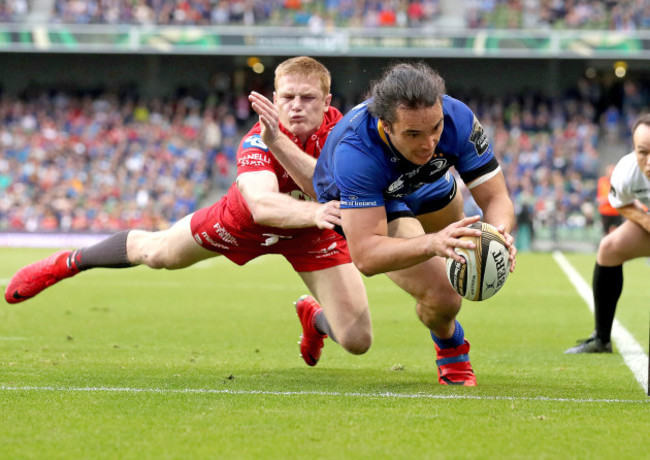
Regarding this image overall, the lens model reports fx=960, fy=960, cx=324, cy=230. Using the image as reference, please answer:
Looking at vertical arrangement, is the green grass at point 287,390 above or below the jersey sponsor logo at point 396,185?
below

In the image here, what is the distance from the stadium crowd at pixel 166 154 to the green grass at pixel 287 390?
54.0ft

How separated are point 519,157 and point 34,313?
21464 mm

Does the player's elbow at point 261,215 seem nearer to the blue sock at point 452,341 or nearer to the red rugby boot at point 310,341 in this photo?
the red rugby boot at point 310,341

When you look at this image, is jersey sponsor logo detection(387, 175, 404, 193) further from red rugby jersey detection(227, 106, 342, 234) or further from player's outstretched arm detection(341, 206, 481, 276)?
red rugby jersey detection(227, 106, 342, 234)

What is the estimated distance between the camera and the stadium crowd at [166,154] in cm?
2780

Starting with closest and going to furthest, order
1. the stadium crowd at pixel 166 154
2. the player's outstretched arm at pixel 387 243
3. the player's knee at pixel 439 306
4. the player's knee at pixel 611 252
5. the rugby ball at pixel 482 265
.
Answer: the player's outstretched arm at pixel 387 243
the rugby ball at pixel 482 265
the player's knee at pixel 439 306
the player's knee at pixel 611 252
the stadium crowd at pixel 166 154

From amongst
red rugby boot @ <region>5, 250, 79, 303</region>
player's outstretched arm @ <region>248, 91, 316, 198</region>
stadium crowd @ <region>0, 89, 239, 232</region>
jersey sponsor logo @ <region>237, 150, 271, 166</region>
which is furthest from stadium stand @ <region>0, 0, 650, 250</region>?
player's outstretched arm @ <region>248, 91, 316, 198</region>

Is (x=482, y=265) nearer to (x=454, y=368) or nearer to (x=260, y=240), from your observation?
(x=454, y=368)

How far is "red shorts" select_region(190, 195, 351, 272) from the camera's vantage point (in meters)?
6.27

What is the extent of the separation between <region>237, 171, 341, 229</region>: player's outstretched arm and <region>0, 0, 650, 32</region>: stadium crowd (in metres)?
26.2

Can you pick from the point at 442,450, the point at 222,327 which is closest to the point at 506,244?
the point at 442,450

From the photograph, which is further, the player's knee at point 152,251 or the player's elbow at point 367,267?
the player's knee at point 152,251

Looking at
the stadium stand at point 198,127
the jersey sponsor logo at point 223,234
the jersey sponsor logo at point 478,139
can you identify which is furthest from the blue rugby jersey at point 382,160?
the stadium stand at point 198,127

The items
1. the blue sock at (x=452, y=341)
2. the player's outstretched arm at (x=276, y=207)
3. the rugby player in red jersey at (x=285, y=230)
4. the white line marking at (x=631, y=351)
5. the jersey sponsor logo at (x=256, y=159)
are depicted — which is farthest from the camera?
the white line marking at (x=631, y=351)
